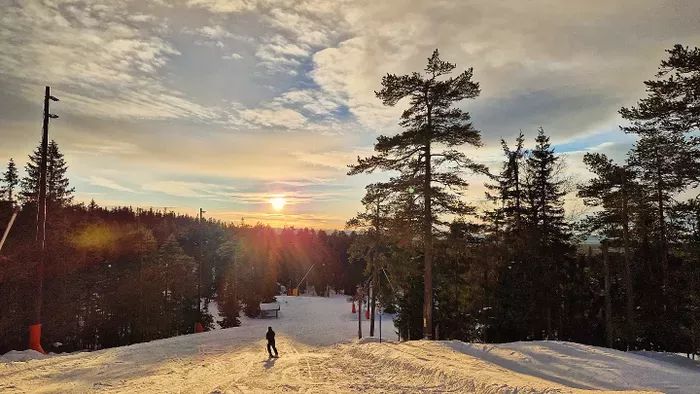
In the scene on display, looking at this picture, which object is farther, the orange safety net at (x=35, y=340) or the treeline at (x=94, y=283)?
the treeline at (x=94, y=283)

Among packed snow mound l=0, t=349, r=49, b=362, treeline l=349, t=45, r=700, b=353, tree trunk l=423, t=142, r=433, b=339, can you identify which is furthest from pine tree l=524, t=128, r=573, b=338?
packed snow mound l=0, t=349, r=49, b=362

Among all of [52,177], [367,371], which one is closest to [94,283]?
[52,177]

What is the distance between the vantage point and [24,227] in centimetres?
3444

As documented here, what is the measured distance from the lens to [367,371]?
14.6 m

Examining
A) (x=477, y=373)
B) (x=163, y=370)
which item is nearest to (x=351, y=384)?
(x=477, y=373)

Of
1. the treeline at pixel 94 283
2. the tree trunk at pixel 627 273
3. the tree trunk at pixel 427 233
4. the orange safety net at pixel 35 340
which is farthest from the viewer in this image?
the treeline at pixel 94 283

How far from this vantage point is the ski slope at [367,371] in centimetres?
1197

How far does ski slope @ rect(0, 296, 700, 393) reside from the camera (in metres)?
12.0

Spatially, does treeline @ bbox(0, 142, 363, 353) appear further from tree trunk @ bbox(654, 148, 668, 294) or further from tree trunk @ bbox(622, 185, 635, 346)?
tree trunk @ bbox(654, 148, 668, 294)

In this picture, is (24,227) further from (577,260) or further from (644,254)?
(644,254)

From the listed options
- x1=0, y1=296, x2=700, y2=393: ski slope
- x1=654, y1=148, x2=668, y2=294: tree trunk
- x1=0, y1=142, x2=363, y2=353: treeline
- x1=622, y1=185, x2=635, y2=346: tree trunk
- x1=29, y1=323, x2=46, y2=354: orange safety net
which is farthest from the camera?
x1=0, y1=142, x2=363, y2=353: treeline

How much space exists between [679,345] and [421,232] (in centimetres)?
2195

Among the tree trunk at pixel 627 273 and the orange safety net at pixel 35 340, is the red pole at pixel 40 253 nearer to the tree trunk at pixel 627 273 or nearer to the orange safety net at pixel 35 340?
the orange safety net at pixel 35 340

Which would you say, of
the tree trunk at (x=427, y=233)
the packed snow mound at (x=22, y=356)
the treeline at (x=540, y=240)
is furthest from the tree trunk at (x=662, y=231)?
the packed snow mound at (x=22, y=356)
